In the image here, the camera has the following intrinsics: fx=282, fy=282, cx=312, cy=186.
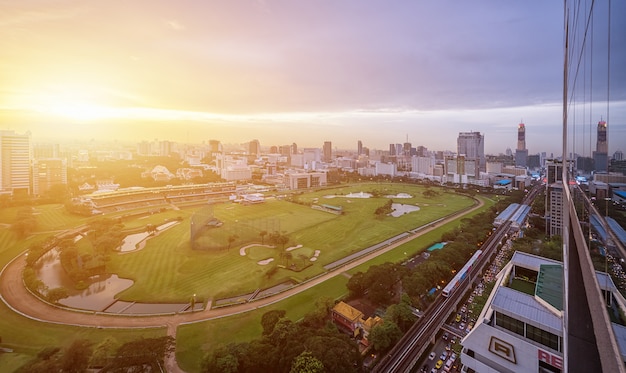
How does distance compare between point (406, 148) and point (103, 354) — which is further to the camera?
point (406, 148)

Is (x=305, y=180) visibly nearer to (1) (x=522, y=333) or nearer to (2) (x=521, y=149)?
(1) (x=522, y=333)

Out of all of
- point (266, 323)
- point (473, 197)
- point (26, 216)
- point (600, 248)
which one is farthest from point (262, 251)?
point (473, 197)

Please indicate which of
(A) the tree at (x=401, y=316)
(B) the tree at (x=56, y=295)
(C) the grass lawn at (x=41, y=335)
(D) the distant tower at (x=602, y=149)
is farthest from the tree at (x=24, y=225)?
(D) the distant tower at (x=602, y=149)

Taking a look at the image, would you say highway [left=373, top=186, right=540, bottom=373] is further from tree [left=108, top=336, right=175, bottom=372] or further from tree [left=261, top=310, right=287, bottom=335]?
tree [left=108, top=336, right=175, bottom=372]

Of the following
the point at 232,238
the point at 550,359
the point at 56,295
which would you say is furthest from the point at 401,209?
the point at 56,295

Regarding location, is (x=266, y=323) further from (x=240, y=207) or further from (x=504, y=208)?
(x=504, y=208)

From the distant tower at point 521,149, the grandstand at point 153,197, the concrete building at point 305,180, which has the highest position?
the distant tower at point 521,149

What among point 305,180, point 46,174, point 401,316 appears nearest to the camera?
point 401,316

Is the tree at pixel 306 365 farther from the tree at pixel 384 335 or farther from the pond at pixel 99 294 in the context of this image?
the pond at pixel 99 294
